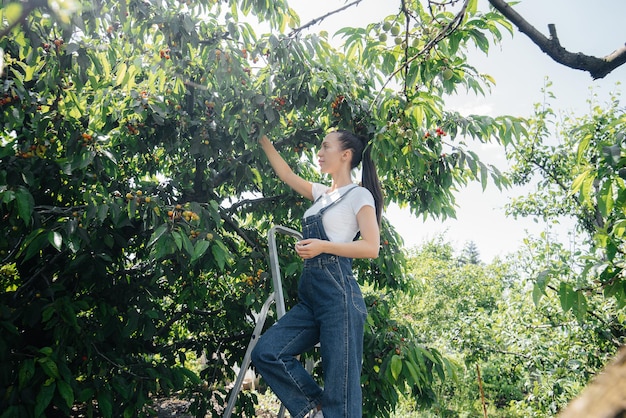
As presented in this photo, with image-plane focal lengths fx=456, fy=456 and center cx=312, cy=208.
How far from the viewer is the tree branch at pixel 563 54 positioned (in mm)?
1455

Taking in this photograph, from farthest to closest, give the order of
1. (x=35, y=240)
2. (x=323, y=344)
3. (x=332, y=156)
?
(x=332, y=156) → (x=35, y=240) → (x=323, y=344)

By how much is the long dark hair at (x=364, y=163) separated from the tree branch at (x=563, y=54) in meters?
0.95

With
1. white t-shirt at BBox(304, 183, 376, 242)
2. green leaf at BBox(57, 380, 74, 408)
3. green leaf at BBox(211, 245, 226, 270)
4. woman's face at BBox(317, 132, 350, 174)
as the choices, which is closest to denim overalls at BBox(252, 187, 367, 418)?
white t-shirt at BBox(304, 183, 376, 242)

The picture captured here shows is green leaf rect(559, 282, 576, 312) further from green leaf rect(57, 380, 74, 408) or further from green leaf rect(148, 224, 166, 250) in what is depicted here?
green leaf rect(57, 380, 74, 408)

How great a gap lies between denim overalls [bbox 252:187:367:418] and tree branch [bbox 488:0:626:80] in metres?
1.08

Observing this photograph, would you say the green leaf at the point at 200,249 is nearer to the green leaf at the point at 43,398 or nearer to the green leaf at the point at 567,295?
the green leaf at the point at 43,398

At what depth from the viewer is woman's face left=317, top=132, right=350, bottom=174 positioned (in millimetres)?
2346

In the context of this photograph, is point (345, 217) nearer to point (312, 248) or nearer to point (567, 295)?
point (312, 248)

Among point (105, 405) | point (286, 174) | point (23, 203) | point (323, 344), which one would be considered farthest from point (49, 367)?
point (286, 174)

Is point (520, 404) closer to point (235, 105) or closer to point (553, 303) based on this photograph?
point (553, 303)

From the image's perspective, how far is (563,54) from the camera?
1.48 m

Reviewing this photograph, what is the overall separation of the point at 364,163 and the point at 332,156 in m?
0.18

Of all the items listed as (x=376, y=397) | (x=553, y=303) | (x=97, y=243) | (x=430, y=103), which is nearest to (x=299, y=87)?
(x=430, y=103)

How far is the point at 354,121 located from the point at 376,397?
190 cm
